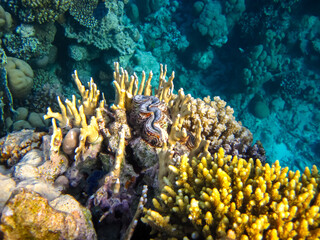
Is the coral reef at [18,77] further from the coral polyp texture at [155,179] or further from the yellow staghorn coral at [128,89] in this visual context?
the yellow staghorn coral at [128,89]

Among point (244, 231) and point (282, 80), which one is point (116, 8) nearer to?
point (244, 231)

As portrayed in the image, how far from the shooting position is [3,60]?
5.67m

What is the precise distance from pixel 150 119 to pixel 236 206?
1.43 metres

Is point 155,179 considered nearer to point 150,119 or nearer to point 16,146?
point 150,119

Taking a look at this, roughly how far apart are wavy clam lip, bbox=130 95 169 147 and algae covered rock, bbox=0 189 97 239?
120 centimetres

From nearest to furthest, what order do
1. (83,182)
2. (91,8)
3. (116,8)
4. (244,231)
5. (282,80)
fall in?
(244,231), (83,182), (91,8), (116,8), (282,80)

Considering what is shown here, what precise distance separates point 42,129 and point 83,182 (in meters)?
1.66

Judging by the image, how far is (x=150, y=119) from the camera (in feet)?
8.38

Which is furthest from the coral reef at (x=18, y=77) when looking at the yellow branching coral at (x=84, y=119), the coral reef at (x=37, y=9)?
the yellow branching coral at (x=84, y=119)

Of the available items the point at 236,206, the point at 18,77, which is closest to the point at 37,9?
the point at 18,77

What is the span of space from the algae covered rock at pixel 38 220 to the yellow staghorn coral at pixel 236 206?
69cm

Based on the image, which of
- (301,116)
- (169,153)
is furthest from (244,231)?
(301,116)

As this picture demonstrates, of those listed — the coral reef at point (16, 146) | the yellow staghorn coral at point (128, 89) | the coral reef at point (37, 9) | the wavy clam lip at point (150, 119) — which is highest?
the coral reef at point (37, 9)

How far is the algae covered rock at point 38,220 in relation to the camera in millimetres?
1452
